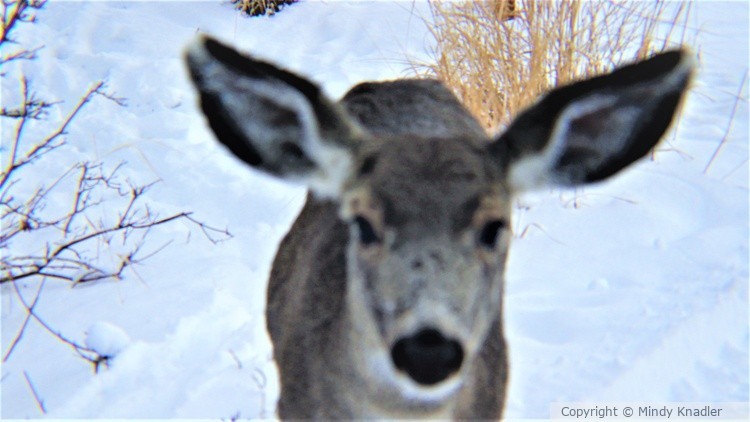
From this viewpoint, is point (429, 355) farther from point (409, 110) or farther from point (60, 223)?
point (60, 223)

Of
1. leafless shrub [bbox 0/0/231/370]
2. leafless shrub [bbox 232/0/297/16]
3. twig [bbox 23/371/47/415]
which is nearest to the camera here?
twig [bbox 23/371/47/415]

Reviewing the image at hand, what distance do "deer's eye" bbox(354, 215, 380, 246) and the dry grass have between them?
3823mm

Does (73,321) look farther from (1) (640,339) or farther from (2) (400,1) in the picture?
(2) (400,1)

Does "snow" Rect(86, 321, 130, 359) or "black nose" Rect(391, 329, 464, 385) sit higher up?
"black nose" Rect(391, 329, 464, 385)

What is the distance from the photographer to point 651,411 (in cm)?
380

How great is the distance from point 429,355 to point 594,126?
1.00 m

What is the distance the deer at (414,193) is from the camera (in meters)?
2.29

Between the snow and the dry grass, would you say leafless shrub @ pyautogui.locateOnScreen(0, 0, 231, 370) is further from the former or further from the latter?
the dry grass

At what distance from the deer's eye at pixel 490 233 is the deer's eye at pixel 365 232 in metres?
0.32

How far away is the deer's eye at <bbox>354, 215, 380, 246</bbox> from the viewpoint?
2.48 m

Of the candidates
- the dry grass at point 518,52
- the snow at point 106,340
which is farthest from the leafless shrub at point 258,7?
the snow at point 106,340

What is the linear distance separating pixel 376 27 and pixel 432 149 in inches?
264

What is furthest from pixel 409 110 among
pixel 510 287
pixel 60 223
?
pixel 60 223

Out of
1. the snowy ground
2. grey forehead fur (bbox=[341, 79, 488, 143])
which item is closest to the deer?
the snowy ground
